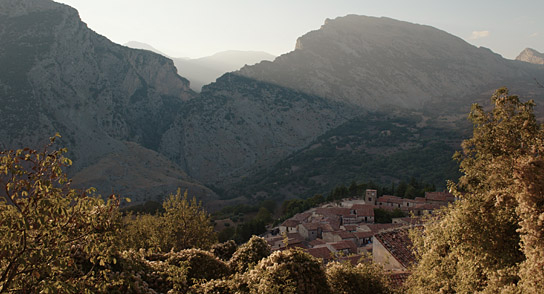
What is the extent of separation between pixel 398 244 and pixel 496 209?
17.6 m

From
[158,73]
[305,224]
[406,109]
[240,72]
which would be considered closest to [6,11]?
[158,73]

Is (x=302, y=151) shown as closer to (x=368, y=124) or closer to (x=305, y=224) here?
(x=368, y=124)

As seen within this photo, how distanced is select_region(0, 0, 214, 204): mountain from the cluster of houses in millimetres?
60337

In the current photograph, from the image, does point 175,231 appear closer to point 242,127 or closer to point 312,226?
point 312,226

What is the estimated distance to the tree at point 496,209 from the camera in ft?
31.0

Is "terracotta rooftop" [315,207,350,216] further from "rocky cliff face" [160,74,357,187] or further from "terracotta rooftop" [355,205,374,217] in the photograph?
"rocky cliff face" [160,74,357,187]

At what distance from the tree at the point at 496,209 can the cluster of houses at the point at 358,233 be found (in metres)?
12.4

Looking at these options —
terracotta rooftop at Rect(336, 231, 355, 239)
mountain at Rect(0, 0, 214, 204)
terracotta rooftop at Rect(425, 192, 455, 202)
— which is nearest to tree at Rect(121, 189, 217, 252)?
terracotta rooftop at Rect(336, 231, 355, 239)

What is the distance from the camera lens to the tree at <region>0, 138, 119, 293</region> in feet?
22.0

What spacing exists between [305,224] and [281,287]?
46220 mm

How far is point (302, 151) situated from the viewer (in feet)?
519

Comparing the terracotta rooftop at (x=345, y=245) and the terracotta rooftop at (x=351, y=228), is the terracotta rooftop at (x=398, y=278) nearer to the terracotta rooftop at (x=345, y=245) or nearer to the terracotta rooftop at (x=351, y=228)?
the terracotta rooftop at (x=345, y=245)

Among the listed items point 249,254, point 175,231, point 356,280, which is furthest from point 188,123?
point 356,280

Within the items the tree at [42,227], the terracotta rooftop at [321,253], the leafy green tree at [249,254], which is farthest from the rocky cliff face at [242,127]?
the tree at [42,227]
